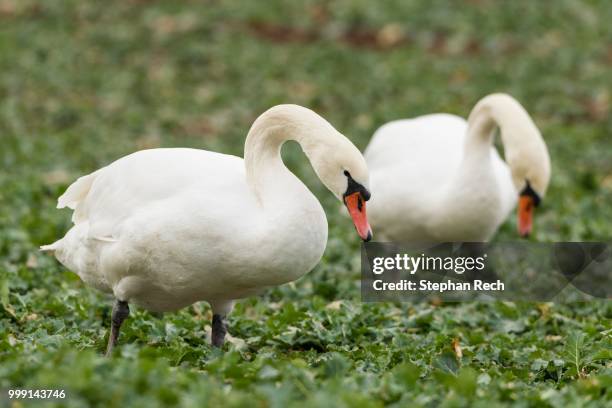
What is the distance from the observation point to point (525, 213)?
813 centimetres

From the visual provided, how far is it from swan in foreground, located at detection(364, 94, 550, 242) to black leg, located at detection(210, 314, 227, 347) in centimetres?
253

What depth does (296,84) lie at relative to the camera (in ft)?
49.7

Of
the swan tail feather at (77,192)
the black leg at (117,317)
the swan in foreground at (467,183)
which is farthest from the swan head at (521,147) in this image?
the black leg at (117,317)

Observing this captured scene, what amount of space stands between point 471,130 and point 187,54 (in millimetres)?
8875

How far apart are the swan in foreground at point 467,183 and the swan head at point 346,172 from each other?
104 inches

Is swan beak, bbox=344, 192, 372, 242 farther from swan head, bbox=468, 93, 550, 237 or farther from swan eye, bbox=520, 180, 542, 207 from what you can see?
swan eye, bbox=520, 180, 542, 207

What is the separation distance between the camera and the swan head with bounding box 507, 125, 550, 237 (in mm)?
7668

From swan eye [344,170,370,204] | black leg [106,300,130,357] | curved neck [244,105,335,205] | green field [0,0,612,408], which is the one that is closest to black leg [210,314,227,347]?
green field [0,0,612,408]

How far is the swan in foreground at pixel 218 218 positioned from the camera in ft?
16.6

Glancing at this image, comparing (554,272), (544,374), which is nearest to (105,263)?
(544,374)

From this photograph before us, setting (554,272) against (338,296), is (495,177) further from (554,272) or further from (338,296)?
(338,296)

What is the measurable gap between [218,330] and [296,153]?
6.50m

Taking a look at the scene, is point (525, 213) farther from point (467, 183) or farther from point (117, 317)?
point (117, 317)

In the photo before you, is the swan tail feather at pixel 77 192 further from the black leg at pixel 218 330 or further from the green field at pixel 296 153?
the black leg at pixel 218 330
